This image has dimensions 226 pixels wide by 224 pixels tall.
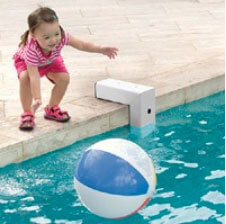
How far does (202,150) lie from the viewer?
6.50m

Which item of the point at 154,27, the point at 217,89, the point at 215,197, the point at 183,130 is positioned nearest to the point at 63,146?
the point at 183,130

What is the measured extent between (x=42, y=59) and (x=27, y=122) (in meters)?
0.58

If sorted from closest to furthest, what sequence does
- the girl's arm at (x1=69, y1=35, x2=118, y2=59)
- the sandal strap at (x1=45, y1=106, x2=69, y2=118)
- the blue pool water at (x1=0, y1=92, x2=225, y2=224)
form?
the blue pool water at (x1=0, y1=92, x2=225, y2=224) < the girl's arm at (x1=69, y1=35, x2=118, y2=59) < the sandal strap at (x1=45, y1=106, x2=69, y2=118)

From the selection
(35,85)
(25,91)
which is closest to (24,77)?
(25,91)

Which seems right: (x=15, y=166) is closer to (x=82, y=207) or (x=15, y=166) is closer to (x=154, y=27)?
(x=82, y=207)

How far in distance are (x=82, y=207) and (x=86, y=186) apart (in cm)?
72

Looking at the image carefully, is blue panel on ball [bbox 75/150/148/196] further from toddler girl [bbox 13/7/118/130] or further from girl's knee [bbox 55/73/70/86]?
girl's knee [bbox 55/73/70/86]

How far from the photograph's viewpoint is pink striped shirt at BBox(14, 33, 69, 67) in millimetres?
6324

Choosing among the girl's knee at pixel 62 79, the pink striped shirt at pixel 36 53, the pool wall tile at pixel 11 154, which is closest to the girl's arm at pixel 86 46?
the pink striped shirt at pixel 36 53

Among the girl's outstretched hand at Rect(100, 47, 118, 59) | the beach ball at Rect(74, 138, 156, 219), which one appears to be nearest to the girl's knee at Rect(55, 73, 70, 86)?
the girl's outstretched hand at Rect(100, 47, 118, 59)

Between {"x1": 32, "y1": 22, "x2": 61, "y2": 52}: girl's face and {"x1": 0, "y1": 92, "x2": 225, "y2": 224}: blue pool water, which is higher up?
{"x1": 32, "y1": 22, "x2": 61, "y2": 52}: girl's face

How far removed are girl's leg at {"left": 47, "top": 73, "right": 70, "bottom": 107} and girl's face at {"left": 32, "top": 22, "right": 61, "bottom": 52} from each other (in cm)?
51

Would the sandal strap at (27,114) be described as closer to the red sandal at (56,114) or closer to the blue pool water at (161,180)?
the red sandal at (56,114)

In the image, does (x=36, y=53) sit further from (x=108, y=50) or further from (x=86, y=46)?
(x=108, y=50)
